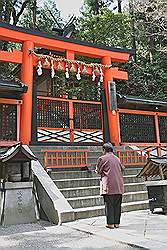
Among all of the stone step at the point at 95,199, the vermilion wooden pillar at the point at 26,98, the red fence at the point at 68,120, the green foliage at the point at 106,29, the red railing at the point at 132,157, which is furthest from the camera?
the green foliage at the point at 106,29

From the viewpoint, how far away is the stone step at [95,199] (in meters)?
7.16

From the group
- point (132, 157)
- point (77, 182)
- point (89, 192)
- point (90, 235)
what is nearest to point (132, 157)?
point (132, 157)

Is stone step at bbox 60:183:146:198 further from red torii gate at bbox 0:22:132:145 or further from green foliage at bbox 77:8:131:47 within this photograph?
green foliage at bbox 77:8:131:47

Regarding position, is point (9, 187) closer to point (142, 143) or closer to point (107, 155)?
point (107, 155)

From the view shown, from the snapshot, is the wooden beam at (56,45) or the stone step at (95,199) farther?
the wooden beam at (56,45)

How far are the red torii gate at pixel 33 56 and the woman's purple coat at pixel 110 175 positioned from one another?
18.6 feet

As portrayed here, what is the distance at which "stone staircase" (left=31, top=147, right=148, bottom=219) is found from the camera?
23.1ft

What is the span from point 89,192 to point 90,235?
2958 mm

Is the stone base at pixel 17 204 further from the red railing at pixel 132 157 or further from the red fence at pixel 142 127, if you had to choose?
the red fence at pixel 142 127

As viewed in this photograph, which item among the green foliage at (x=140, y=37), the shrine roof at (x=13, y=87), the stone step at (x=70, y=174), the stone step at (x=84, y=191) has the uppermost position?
the green foliage at (x=140, y=37)

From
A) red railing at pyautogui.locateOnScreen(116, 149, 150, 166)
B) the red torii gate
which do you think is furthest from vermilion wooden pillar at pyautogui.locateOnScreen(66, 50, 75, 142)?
red railing at pyautogui.locateOnScreen(116, 149, 150, 166)

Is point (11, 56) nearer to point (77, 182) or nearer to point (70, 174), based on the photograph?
point (70, 174)

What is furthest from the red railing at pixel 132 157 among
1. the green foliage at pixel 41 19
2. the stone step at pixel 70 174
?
the green foliage at pixel 41 19

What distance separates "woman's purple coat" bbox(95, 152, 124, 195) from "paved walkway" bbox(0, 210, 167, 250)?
0.71 meters
